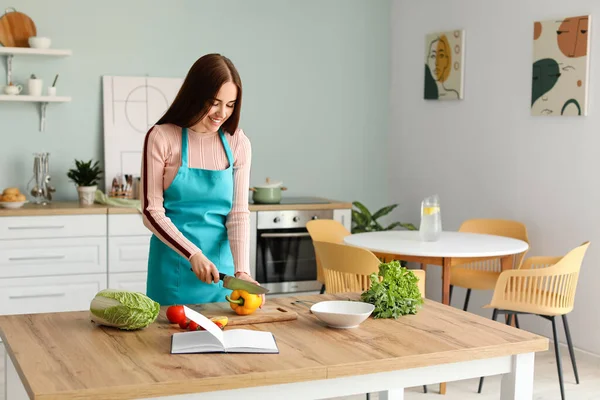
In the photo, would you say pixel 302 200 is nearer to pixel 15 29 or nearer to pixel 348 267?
pixel 348 267

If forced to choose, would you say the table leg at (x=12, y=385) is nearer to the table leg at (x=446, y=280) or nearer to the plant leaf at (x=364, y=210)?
the table leg at (x=446, y=280)

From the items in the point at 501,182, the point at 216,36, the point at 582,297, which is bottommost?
the point at 582,297

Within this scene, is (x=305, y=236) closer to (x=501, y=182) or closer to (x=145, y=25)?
(x=501, y=182)

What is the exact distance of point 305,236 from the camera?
573 cm

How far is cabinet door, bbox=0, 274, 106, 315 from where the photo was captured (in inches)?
193

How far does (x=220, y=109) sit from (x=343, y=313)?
0.79 m

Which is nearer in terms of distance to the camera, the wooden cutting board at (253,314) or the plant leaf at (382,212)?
the wooden cutting board at (253,314)

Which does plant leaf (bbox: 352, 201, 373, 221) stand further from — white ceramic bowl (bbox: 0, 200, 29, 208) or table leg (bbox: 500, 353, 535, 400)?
table leg (bbox: 500, 353, 535, 400)

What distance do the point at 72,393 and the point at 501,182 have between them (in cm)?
413

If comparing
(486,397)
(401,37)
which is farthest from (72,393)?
(401,37)

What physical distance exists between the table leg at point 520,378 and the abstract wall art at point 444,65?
3692mm

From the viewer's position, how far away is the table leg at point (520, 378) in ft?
7.32

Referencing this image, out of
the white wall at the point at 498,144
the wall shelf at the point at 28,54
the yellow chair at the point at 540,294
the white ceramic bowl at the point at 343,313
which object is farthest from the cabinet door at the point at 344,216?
the white ceramic bowl at the point at 343,313

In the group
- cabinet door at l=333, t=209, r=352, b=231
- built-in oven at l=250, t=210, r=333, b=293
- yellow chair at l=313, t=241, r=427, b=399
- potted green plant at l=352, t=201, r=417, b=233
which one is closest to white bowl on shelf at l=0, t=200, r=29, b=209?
built-in oven at l=250, t=210, r=333, b=293
